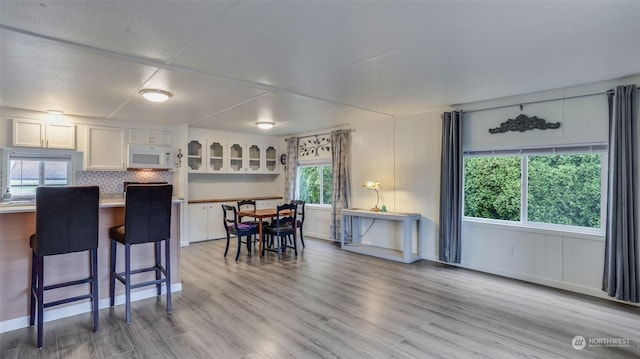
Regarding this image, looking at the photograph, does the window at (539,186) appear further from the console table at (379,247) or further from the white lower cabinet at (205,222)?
the white lower cabinet at (205,222)

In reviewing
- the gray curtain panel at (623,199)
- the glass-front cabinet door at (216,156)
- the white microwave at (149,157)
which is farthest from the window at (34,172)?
the gray curtain panel at (623,199)

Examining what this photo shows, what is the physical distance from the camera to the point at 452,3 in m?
1.96

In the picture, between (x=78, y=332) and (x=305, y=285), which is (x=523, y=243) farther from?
(x=78, y=332)

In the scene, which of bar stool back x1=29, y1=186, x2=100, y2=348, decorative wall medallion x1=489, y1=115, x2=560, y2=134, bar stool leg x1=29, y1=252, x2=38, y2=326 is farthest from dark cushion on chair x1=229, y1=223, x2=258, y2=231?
decorative wall medallion x1=489, y1=115, x2=560, y2=134

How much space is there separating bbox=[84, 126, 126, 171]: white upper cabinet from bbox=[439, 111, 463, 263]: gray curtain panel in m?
5.33

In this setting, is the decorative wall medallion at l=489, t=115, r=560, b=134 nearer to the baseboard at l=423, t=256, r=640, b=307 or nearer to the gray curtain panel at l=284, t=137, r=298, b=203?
the baseboard at l=423, t=256, r=640, b=307

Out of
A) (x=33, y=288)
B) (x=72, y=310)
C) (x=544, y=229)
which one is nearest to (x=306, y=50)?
(x=33, y=288)

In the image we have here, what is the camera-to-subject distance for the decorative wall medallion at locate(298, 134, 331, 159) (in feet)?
22.5

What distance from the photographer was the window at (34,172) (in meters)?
4.92

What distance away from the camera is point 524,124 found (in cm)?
408

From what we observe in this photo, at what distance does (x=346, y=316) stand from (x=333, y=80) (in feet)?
7.84

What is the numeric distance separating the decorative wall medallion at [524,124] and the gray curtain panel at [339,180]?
2.72m

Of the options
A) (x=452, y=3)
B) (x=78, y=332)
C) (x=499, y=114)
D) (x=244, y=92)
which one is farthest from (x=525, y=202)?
(x=78, y=332)

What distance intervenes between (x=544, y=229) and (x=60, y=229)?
16.5 feet
